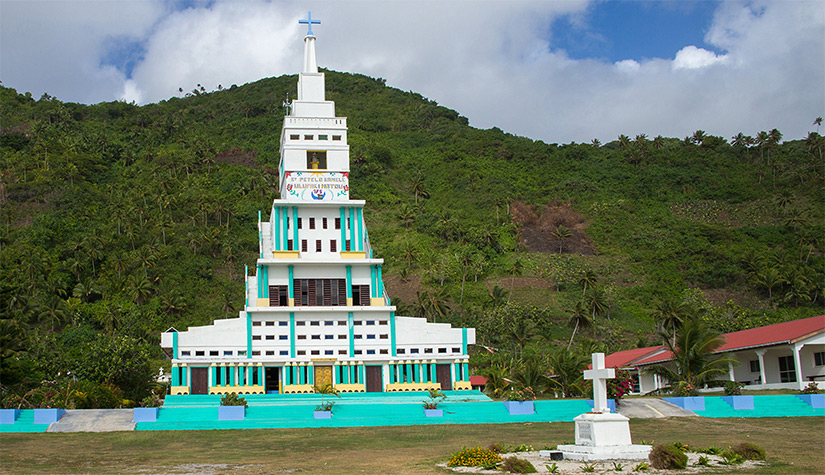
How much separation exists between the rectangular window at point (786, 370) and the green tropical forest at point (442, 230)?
1106cm

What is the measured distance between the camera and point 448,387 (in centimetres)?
4228

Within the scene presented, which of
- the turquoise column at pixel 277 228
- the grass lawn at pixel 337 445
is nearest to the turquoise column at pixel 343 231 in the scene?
the turquoise column at pixel 277 228

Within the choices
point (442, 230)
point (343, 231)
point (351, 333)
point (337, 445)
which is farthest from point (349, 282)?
point (442, 230)

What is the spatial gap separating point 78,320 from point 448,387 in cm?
3927

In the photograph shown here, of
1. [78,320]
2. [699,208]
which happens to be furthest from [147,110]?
[699,208]

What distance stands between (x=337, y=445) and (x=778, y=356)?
26.9m

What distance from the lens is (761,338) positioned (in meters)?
38.2

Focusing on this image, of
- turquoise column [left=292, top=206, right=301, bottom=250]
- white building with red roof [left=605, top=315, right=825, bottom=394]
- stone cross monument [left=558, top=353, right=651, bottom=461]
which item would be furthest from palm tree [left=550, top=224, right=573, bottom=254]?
stone cross monument [left=558, top=353, right=651, bottom=461]

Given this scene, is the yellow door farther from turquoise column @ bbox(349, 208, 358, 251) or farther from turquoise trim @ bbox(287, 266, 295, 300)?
turquoise column @ bbox(349, 208, 358, 251)

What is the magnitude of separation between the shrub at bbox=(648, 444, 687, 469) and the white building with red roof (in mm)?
19787

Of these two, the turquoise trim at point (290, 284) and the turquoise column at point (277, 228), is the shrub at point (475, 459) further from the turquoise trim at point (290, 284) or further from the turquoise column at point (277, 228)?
the turquoise column at point (277, 228)

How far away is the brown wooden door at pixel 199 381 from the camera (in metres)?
39.9

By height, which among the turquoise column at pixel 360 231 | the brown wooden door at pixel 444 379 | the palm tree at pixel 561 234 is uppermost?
the palm tree at pixel 561 234

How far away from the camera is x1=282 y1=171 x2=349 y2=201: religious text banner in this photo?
45438 mm
